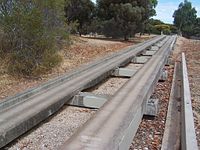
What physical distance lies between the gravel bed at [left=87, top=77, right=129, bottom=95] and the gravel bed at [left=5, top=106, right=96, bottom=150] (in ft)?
5.69

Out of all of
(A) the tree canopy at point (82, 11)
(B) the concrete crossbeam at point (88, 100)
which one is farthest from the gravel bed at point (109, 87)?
(A) the tree canopy at point (82, 11)

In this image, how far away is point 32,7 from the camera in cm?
1052

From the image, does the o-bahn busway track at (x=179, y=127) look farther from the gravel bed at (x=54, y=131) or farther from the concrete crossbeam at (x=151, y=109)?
Result: the gravel bed at (x=54, y=131)

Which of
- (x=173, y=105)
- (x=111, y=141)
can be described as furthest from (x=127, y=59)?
(x=111, y=141)

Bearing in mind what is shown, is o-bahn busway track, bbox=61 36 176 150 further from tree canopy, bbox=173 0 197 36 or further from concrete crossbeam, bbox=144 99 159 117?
tree canopy, bbox=173 0 197 36

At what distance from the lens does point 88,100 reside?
6480mm

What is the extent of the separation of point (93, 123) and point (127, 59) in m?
8.94

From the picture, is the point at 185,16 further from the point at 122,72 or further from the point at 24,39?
the point at 24,39

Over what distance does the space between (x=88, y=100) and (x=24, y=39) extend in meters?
4.58

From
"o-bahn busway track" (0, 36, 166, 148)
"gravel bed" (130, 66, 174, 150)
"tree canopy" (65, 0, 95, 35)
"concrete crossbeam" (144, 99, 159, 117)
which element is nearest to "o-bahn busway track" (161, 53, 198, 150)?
"gravel bed" (130, 66, 174, 150)

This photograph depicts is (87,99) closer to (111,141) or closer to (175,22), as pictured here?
(111,141)

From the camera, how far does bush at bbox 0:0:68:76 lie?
997 cm

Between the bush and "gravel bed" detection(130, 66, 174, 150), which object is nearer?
"gravel bed" detection(130, 66, 174, 150)

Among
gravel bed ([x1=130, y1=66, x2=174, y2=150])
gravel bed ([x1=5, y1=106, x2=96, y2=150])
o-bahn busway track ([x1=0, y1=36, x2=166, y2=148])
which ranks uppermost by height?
o-bahn busway track ([x1=0, y1=36, x2=166, y2=148])
